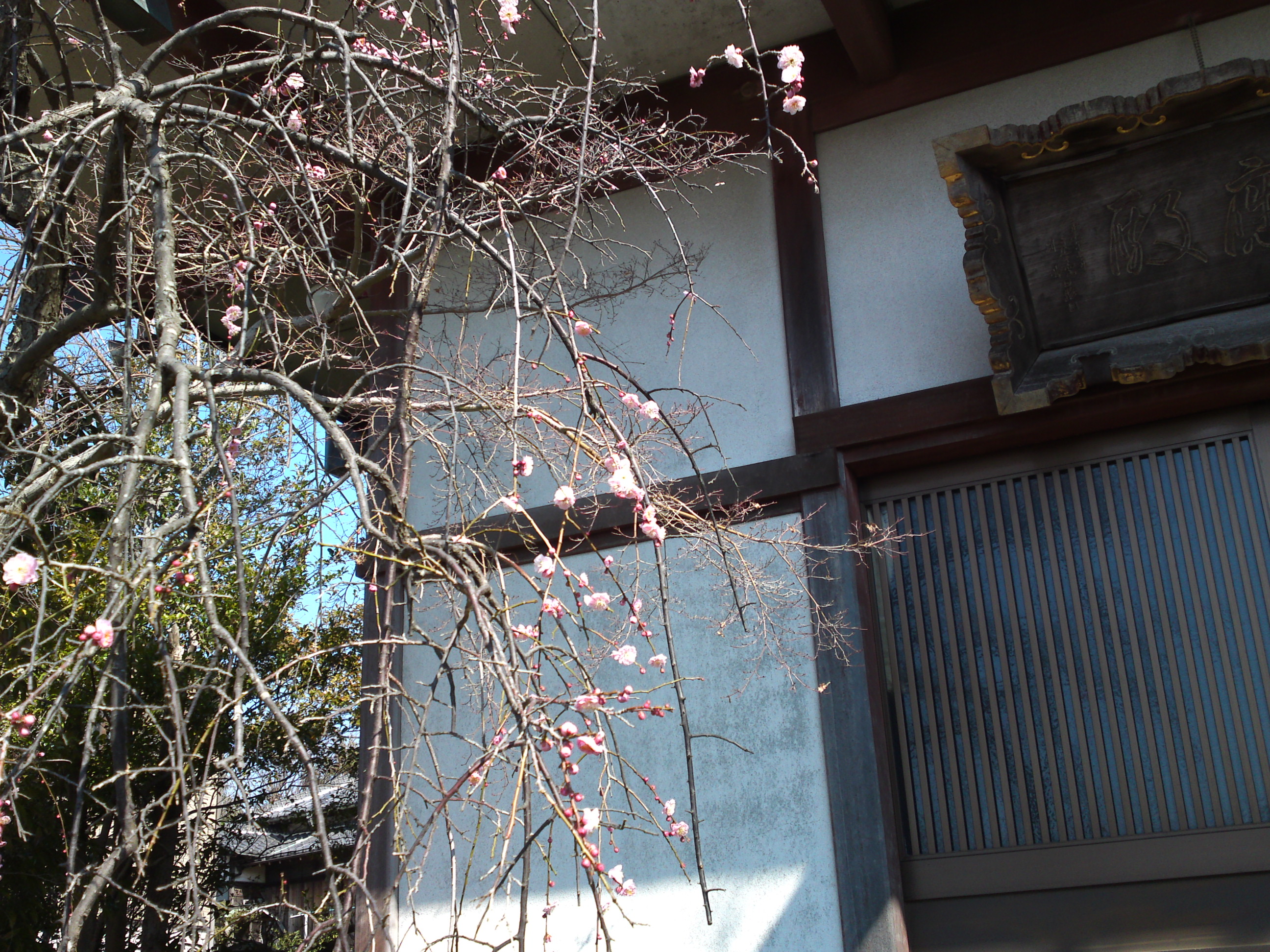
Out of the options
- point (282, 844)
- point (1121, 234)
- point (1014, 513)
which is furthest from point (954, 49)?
point (282, 844)

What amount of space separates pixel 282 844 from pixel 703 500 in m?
4.86

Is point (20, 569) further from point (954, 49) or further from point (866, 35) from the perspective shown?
point (954, 49)

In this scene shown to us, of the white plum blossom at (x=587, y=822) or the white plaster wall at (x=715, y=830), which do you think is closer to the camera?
the white plum blossom at (x=587, y=822)

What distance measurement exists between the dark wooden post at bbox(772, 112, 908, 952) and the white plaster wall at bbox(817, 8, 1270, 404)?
8cm

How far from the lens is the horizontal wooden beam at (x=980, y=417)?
3.43 meters

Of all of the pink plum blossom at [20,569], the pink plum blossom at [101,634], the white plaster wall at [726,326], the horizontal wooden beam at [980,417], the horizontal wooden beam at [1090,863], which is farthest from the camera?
the white plaster wall at [726,326]

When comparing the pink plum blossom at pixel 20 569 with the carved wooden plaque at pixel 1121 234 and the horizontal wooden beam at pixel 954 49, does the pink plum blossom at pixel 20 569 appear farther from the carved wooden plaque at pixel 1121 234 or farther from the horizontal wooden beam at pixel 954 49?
the horizontal wooden beam at pixel 954 49

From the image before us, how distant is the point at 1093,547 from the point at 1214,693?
21.7 inches

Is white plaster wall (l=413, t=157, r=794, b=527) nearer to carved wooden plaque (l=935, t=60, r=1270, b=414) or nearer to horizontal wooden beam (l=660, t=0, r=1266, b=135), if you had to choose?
horizontal wooden beam (l=660, t=0, r=1266, b=135)

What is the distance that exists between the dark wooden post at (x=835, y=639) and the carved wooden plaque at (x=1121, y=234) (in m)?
0.64

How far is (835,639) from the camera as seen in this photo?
11.8ft

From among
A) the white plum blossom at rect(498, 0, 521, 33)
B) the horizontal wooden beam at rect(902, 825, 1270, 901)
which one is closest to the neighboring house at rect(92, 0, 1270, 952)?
the horizontal wooden beam at rect(902, 825, 1270, 901)

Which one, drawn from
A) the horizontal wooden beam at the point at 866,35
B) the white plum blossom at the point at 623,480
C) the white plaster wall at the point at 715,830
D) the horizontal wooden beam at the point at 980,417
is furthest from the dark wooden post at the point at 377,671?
the horizontal wooden beam at the point at 866,35

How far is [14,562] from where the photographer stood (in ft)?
6.87
